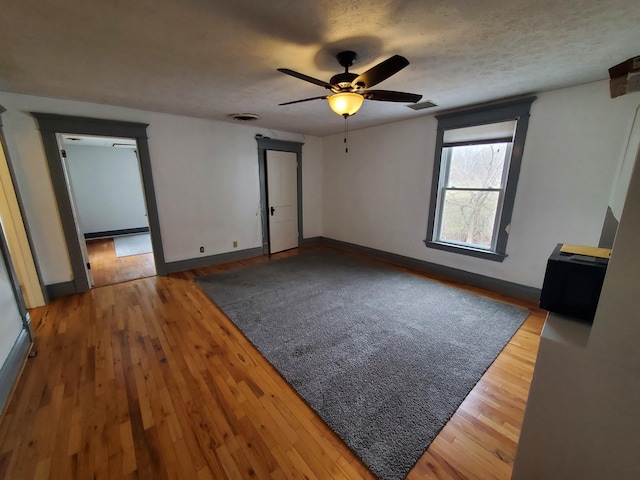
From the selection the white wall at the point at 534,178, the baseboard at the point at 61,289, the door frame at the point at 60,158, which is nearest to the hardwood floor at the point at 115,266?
the baseboard at the point at 61,289

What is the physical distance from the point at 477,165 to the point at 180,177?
4.36 meters

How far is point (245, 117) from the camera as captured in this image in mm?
3771

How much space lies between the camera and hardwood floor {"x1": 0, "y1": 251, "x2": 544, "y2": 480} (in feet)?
4.27

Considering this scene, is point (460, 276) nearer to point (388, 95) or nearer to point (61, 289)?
point (388, 95)

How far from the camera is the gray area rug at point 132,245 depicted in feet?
16.9

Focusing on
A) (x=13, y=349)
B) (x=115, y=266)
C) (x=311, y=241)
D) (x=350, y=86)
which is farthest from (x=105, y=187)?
(x=350, y=86)

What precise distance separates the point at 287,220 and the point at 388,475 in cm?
445

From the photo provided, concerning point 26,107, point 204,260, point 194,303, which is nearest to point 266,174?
point 204,260

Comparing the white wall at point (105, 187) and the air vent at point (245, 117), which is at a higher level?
the air vent at point (245, 117)

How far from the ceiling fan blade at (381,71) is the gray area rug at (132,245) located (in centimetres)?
527

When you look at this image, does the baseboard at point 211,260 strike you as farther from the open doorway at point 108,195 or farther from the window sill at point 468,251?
the window sill at point 468,251

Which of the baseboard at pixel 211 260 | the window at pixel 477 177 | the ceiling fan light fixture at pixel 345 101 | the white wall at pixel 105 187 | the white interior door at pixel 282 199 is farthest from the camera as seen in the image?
the white wall at pixel 105 187

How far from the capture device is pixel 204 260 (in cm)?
430

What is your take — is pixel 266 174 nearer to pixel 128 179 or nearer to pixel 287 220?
pixel 287 220
